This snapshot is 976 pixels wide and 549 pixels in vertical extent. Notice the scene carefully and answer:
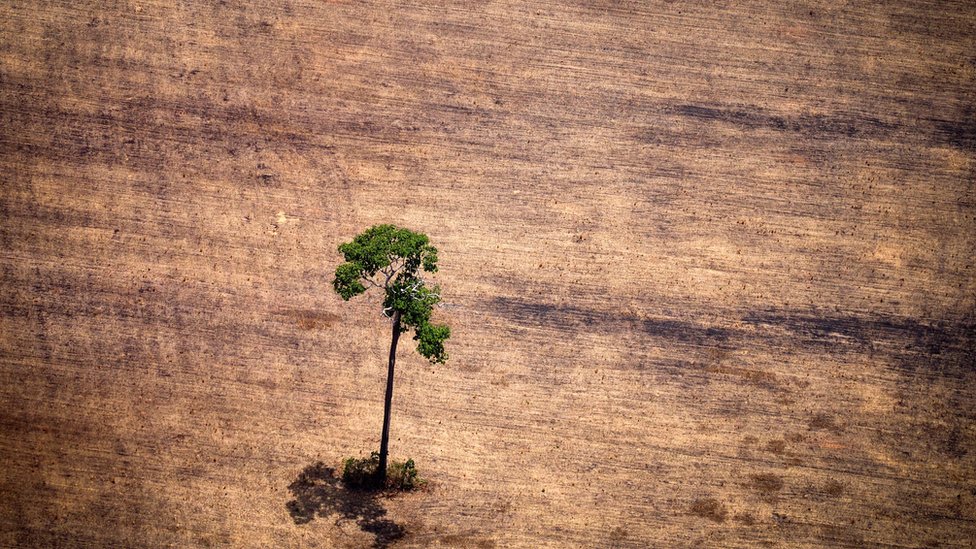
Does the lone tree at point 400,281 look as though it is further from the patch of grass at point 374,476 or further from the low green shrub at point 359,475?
the low green shrub at point 359,475

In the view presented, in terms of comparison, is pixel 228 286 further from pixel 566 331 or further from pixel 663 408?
pixel 663 408

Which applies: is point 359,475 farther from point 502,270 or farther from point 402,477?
point 502,270

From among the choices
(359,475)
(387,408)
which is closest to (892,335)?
(387,408)

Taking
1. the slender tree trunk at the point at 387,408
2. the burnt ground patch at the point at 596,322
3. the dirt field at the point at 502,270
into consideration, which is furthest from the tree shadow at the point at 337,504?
the burnt ground patch at the point at 596,322

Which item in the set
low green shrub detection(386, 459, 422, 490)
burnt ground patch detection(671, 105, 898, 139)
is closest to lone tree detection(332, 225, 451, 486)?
low green shrub detection(386, 459, 422, 490)

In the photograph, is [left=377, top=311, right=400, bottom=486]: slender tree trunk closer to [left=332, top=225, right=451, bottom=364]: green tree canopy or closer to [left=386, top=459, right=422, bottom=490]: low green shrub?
[left=332, top=225, right=451, bottom=364]: green tree canopy

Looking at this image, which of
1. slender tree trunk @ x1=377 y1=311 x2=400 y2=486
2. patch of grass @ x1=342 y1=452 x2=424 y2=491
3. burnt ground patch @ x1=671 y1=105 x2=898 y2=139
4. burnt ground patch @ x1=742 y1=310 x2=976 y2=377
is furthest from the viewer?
burnt ground patch @ x1=671 y1=105 x2=898 y2=139
